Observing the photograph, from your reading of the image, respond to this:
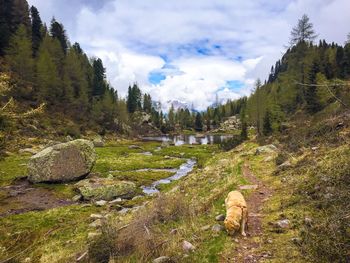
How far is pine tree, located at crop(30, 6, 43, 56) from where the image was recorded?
358ft

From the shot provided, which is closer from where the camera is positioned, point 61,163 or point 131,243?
point 131,243

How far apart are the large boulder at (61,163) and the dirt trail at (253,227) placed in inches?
815

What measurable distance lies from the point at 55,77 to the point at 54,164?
216ft

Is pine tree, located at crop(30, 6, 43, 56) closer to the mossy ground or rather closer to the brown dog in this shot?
the mossy ground

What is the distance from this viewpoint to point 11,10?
10388cm

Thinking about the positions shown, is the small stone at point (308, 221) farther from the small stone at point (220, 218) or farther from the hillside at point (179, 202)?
the small stone at point (220, 218)

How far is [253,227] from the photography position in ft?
38.0

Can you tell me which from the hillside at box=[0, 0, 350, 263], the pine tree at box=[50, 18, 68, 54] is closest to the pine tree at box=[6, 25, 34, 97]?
the hillside at box=[0, 0, 350, 263]

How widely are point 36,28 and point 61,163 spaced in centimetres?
9836

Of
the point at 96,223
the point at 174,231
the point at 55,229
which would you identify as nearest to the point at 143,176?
the point at 96,223

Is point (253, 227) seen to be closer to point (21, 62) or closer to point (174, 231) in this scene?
point (174, 231)

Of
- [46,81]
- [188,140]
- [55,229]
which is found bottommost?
[55,229]

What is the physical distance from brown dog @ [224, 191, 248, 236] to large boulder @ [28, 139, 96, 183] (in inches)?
966

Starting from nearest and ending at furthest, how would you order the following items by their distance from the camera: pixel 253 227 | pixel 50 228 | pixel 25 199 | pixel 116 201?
pixel 253 227
pixel 50 228
pixel 116 201
pixel 25 199
